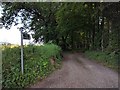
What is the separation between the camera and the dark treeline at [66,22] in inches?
488

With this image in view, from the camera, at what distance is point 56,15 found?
1391 centimetres

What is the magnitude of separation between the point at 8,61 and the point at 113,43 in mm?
5504

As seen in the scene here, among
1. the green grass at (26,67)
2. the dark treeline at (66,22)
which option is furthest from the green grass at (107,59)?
the green grass at (26,67)

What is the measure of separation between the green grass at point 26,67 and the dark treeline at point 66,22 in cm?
296

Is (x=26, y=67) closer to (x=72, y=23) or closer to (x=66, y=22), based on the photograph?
(x=66, y=22)

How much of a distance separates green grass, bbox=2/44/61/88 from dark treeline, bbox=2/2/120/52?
2.96 metres

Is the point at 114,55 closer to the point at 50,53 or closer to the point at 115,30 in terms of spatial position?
the point at 115,30

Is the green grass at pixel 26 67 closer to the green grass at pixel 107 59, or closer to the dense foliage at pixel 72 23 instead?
the green grass at pixel 107 59

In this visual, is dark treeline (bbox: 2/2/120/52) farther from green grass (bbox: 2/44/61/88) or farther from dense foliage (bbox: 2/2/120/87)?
green grass (bbox: 2/44/61/88)

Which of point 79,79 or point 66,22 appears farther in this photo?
point 66,22

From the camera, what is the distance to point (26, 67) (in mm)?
7574

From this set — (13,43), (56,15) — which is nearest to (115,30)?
(56,15)

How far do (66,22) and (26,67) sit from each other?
24.5 feet

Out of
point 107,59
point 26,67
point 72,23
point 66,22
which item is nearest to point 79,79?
point 26,67
